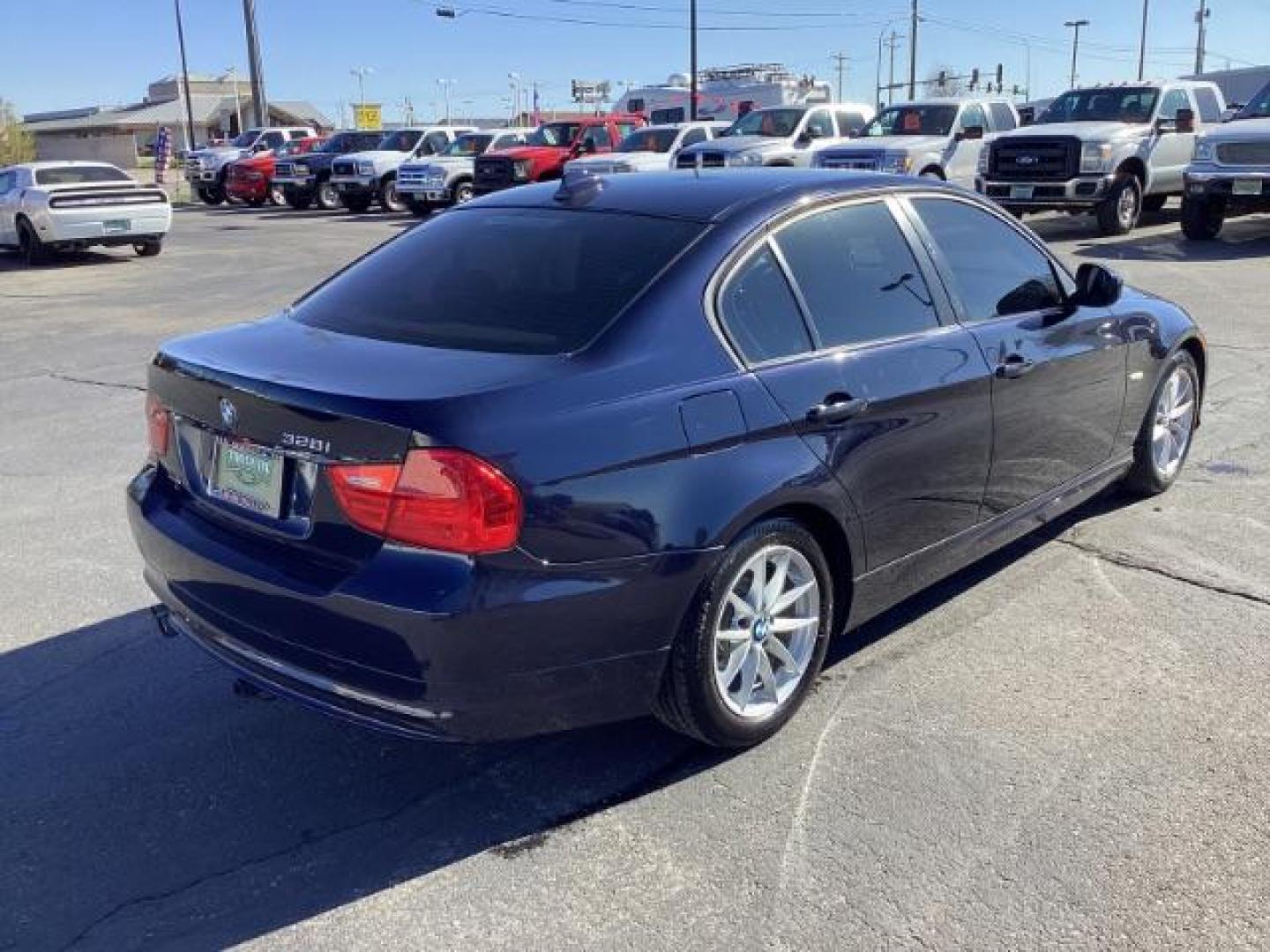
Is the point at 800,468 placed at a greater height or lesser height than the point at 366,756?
greater

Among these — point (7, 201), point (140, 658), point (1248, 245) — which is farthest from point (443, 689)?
point (7, 201)

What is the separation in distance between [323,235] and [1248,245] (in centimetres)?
1579

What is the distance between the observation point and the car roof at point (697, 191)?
148 inches

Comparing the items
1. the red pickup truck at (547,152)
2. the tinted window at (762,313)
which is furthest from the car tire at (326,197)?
the tinted window at (762,313)

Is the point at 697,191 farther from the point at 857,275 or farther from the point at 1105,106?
the point at 1105,106

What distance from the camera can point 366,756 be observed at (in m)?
3.60

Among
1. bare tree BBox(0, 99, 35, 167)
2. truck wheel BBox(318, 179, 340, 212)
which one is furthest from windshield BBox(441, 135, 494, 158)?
bare tree BBox(0, 99, 35, 167)

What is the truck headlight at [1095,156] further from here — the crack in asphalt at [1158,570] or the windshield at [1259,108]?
the crack in asphalt at [1158,570]

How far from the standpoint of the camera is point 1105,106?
18344 millimetres

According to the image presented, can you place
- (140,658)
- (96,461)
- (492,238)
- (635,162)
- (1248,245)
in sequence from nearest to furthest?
(492,238), (140,658), (96,461), (1248,245), (635,162)

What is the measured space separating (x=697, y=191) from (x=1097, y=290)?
1.87 m

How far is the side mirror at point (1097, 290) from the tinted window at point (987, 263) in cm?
11

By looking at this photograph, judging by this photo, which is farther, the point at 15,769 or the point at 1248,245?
the point at 1248,245

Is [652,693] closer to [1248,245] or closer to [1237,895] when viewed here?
[1237,895]
